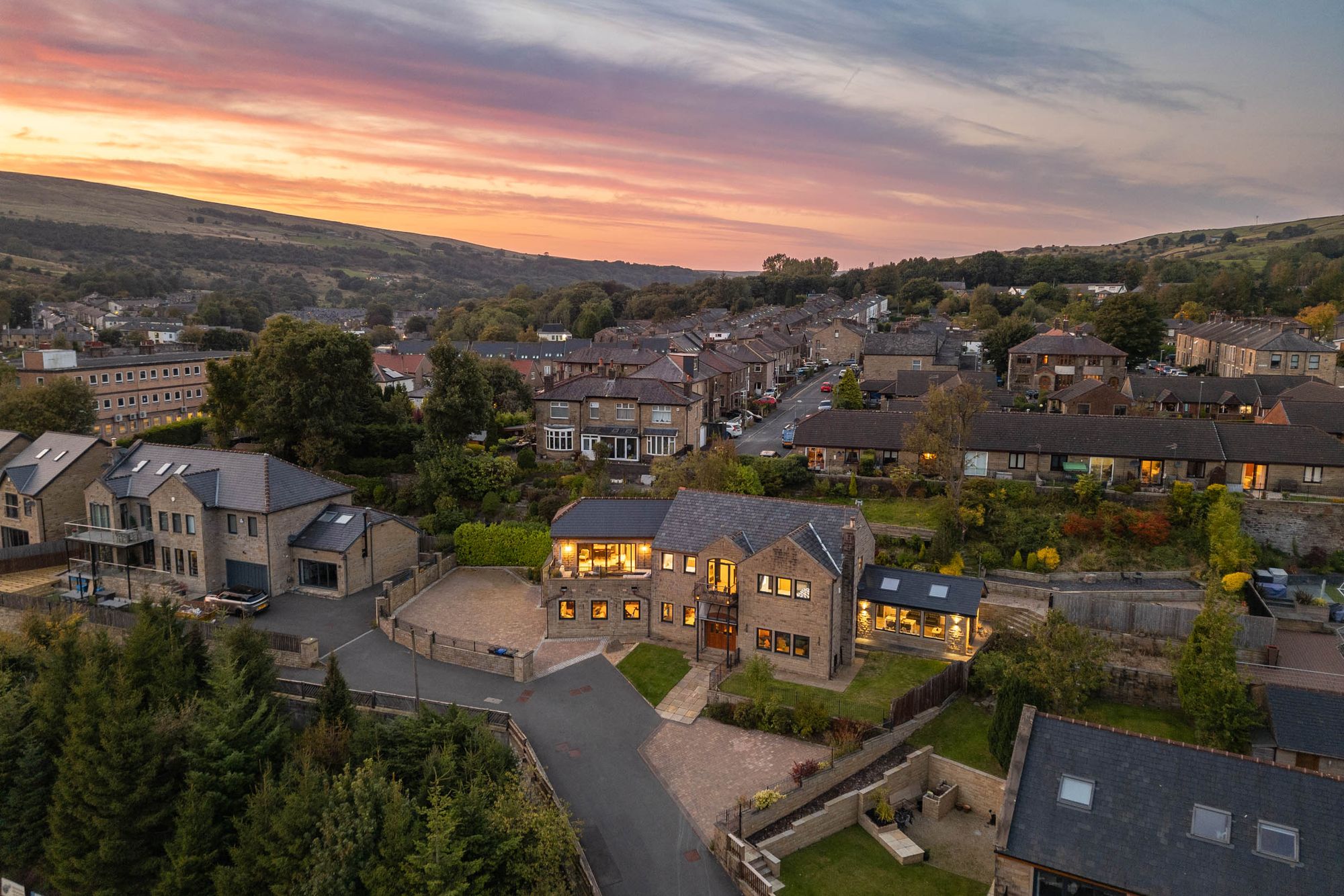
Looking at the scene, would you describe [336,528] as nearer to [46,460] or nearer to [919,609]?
[46,460]

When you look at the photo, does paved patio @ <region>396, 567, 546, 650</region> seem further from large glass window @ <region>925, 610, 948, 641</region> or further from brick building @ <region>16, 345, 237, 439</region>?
brick building @ <region>16, 345, 237, 439</region>

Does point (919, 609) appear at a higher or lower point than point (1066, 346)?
lower

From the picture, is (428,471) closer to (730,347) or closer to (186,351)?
(730,347)

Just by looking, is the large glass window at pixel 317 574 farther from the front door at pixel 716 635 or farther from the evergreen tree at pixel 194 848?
the front door at pixel 716 635

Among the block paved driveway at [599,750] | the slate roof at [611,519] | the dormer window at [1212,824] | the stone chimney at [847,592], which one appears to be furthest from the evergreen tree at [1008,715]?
the slate roof at [611,519]

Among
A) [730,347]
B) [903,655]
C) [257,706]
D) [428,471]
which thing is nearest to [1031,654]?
[903,655]

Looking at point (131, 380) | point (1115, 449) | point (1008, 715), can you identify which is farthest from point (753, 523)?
point (131, 380)

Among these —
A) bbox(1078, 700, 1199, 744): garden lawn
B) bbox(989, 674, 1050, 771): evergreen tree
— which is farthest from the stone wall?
bbox(989, 674, 1050, 771): evergreen tree
